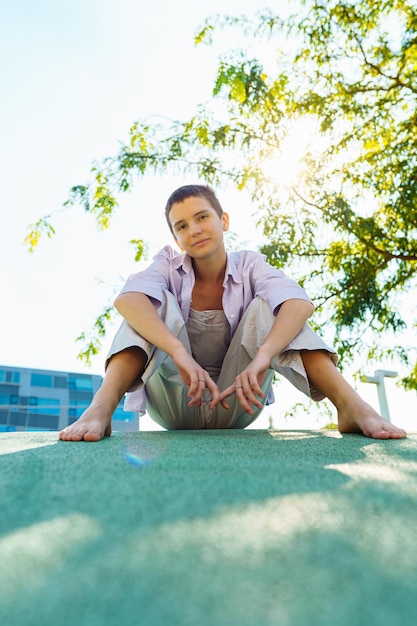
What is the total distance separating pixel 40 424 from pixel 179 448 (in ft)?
71.1

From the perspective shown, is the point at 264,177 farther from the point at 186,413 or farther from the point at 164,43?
the point at 186,413

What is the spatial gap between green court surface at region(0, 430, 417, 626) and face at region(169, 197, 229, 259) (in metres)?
1.13

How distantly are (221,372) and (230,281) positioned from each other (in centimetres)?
32

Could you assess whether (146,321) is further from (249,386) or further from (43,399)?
(43,399)

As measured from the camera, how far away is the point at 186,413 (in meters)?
1.85

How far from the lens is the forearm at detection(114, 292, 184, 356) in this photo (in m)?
1.48

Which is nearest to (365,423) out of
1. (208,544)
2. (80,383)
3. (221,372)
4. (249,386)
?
(249,386)

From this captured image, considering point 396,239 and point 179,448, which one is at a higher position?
point 396,239

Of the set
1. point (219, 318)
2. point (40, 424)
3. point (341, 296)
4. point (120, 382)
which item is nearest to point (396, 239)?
point (341, 296)

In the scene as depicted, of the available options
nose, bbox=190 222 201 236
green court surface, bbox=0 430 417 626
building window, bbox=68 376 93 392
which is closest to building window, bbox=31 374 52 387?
building window, bbox=68 376 93 392

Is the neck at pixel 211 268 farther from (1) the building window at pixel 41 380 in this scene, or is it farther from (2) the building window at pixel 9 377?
(1) the building window at pixel 41 380

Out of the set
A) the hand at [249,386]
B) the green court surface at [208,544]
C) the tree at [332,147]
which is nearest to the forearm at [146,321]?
the hand at [249,386]

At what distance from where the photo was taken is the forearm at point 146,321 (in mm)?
1481

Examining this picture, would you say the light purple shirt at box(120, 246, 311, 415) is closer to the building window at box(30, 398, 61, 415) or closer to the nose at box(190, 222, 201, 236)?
the nose at box(190, 222, 201, 236)
